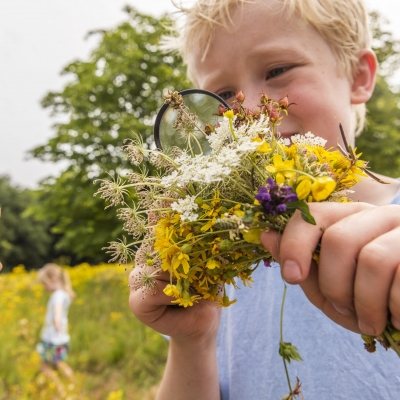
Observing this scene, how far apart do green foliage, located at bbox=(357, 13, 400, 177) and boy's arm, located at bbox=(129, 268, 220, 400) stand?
28.7ft

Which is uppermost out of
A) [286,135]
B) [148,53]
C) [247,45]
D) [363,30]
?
[148,53]

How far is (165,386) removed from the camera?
1360mm

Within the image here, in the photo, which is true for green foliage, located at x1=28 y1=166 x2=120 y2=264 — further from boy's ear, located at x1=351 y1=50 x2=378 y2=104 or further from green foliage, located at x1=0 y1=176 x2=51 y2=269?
green foliage, located at x1=0 y1=176 x2=51 y2=269

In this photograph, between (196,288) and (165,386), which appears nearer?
(196,288)

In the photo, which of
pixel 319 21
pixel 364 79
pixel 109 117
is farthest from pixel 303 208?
pixel 109 117

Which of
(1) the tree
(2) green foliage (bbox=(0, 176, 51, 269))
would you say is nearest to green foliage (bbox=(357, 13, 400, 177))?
(1) the tree

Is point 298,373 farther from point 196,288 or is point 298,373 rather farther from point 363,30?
point 363,30

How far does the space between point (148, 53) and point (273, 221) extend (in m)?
8.61

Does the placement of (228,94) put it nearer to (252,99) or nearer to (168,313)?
(252,99)

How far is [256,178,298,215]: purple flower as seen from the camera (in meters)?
0.55

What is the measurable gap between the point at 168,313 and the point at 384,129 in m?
9.54

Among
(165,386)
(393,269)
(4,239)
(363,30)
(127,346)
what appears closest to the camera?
(393,269)

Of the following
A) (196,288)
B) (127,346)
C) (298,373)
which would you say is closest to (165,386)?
(298,373)

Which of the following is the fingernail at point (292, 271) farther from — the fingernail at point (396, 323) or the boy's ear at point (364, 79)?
the boy's ear at point (364, 79)
